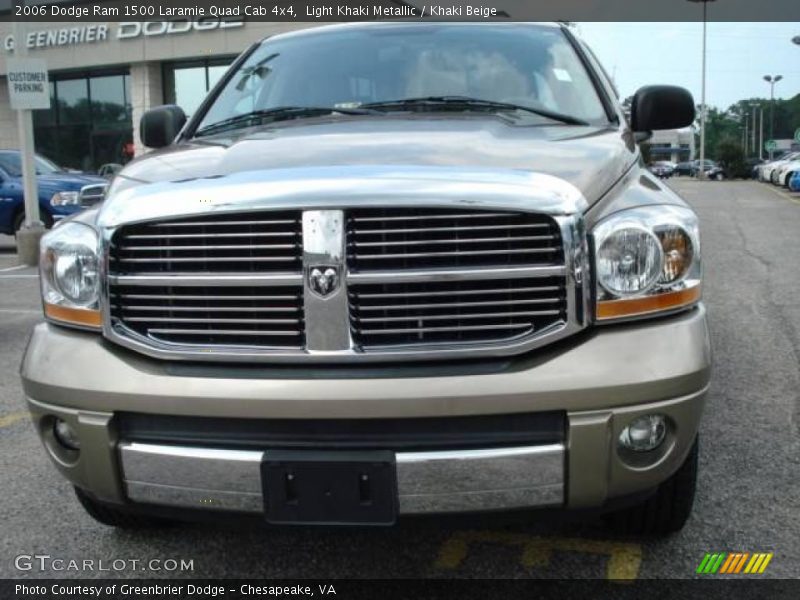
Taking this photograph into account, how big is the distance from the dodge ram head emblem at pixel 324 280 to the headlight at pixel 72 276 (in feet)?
2.15

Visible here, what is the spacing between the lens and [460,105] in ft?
10.7

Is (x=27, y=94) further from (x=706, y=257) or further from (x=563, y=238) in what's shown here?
(x=563, y=238)

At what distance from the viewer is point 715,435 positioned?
3.92 m

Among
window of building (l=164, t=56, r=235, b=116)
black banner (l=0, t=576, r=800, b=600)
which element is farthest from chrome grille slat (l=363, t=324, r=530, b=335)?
window of building (l=164, t=56, r=235, b=116)

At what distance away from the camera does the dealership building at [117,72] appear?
2572 centimetres

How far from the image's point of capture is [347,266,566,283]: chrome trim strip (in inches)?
84.7

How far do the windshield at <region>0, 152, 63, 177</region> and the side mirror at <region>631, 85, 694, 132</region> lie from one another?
11548 mm

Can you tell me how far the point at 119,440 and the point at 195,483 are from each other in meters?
0.25

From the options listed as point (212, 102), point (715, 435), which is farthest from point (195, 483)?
point (715, 435)

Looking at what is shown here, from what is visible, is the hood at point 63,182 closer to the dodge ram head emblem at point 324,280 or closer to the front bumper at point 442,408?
the front bumper at point 442,408

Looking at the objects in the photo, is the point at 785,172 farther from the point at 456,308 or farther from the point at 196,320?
the point at 196,320

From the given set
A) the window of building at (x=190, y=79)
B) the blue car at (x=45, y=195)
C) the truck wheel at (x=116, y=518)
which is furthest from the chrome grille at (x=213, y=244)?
the window of building at (x=190, y=79)

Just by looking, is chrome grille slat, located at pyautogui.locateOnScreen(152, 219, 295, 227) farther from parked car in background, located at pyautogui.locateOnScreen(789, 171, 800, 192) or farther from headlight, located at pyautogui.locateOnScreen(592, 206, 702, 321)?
parked car in background, located at pyautogui.locateOnScreen(789, 171, 800, 192)

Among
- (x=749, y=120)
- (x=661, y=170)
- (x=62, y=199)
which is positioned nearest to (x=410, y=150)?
(x=62, y=199)
